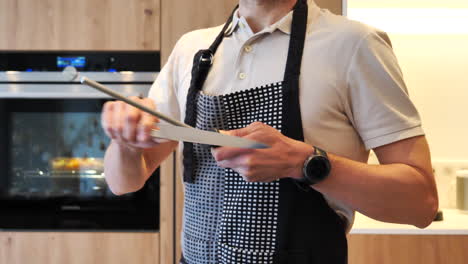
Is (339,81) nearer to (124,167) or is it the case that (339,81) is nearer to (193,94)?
(193,94)

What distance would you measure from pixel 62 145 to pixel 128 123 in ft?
3.88

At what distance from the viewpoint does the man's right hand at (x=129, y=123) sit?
639mm

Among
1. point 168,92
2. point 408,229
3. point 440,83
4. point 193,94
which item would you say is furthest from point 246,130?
point 440,83

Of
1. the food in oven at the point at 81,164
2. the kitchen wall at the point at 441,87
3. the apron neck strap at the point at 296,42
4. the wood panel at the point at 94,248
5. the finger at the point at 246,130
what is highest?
the apron neck strap at the point at 296,42

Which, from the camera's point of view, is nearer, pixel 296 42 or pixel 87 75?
pixel 296 42

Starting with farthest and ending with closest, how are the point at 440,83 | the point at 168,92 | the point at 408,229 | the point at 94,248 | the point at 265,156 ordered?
the point at 440,83, the point at 94,248, the point at 408,229, the point at 168,92, the point at 265,156

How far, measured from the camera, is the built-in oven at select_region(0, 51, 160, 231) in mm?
1718

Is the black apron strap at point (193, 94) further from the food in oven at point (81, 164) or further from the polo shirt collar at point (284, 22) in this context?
the food in oven at point (81, 164)

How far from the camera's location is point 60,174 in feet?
5.75

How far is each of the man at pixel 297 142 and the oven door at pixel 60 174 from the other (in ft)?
2.83

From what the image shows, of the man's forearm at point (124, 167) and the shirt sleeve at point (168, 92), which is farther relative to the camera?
the shirt sleeve at point (168, 92)

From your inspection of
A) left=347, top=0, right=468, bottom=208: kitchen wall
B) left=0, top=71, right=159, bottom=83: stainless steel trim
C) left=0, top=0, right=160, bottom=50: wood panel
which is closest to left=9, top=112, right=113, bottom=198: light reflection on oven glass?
left=0, top=71, right=159, bottom=83: stainless steel trim

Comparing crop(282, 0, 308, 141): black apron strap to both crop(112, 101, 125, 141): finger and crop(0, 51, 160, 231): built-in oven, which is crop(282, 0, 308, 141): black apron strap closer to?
crop(112, 101, 125, 141): finger


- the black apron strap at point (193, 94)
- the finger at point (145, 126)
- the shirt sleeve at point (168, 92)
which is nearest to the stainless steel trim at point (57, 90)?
the shirt sleeve at point (168, 92)
